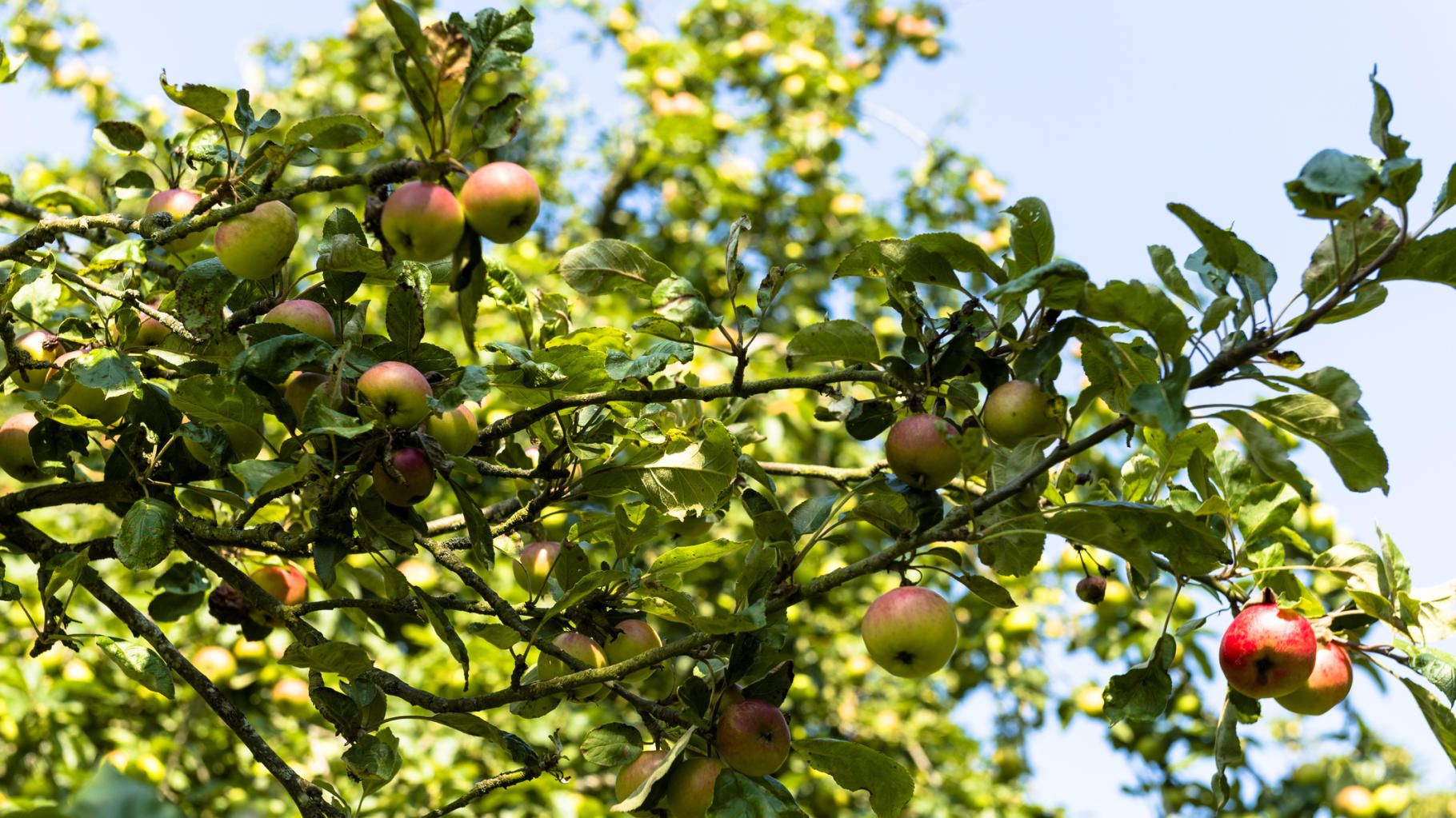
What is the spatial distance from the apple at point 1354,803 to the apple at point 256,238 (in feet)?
11.5

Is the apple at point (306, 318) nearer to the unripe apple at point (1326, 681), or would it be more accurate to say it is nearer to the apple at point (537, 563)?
the apple at point (537, 563)

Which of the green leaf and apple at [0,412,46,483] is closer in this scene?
the green leaf

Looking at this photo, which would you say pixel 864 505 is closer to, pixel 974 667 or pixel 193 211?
pixel 193 211

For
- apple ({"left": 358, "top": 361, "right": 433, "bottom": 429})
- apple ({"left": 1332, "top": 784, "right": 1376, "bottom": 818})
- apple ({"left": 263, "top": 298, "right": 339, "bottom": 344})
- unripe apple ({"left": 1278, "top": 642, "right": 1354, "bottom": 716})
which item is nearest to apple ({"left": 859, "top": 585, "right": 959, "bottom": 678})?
unripe apple ({"left": 1278, "top": 642, "right": 1354, "bottom": 716})

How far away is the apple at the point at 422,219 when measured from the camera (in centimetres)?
102

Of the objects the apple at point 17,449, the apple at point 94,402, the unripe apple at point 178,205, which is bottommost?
the apple at point 94,402

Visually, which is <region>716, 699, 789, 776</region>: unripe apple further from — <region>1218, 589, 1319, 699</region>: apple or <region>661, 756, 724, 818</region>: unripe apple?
<region>1218, 589, 1319, 699</region>: apple

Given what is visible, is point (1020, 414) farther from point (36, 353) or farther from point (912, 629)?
point (36, 353)

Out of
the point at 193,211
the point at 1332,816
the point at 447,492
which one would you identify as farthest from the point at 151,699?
the point at 1332,816

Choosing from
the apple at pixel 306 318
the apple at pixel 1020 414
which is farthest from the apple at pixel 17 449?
the apple at pixel 1020 414

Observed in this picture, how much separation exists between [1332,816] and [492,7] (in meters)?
3.68

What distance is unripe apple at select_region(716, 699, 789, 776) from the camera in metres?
1.24

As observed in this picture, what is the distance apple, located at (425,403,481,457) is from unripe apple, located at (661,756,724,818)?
1.38 ft

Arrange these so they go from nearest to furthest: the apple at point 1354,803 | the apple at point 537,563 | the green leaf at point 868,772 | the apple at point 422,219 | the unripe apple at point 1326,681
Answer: the apple at point 422,219, the green leaf at point 868,772, the unripe apple at point 1326,681, the apple at point 537,563, the apple at point 1354,803
